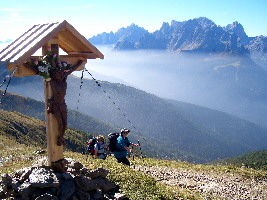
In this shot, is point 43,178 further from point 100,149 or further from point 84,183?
point 100,149

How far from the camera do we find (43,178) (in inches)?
362

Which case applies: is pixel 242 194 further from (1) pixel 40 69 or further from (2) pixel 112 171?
(1) pixel 40 69

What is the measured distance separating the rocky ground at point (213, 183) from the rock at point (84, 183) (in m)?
5.13

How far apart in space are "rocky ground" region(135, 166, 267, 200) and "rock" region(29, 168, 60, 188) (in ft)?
21.1

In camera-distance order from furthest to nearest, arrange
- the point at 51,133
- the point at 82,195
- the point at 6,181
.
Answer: the point at 51,133, the point at 82,195, the point at 6,181

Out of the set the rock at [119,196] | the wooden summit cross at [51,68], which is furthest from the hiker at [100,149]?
the wooden summit cross at [51,68]

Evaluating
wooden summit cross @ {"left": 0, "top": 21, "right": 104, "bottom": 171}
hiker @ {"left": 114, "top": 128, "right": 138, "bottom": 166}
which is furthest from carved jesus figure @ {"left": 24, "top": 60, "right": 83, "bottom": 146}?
hiker @ {"left": 114, "top": 128, "right": 138, "bottom": 166}

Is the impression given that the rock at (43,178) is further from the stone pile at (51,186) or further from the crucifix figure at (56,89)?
the crucifix figure at (56,89)

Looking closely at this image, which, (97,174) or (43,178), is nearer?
(43,178)

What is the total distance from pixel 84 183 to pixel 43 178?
4.41 ft

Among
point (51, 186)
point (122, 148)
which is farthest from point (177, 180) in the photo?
point (51, 186)

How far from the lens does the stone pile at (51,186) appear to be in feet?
29.6

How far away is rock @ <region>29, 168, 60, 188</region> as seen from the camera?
903 cm

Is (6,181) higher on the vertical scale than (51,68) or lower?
lower
